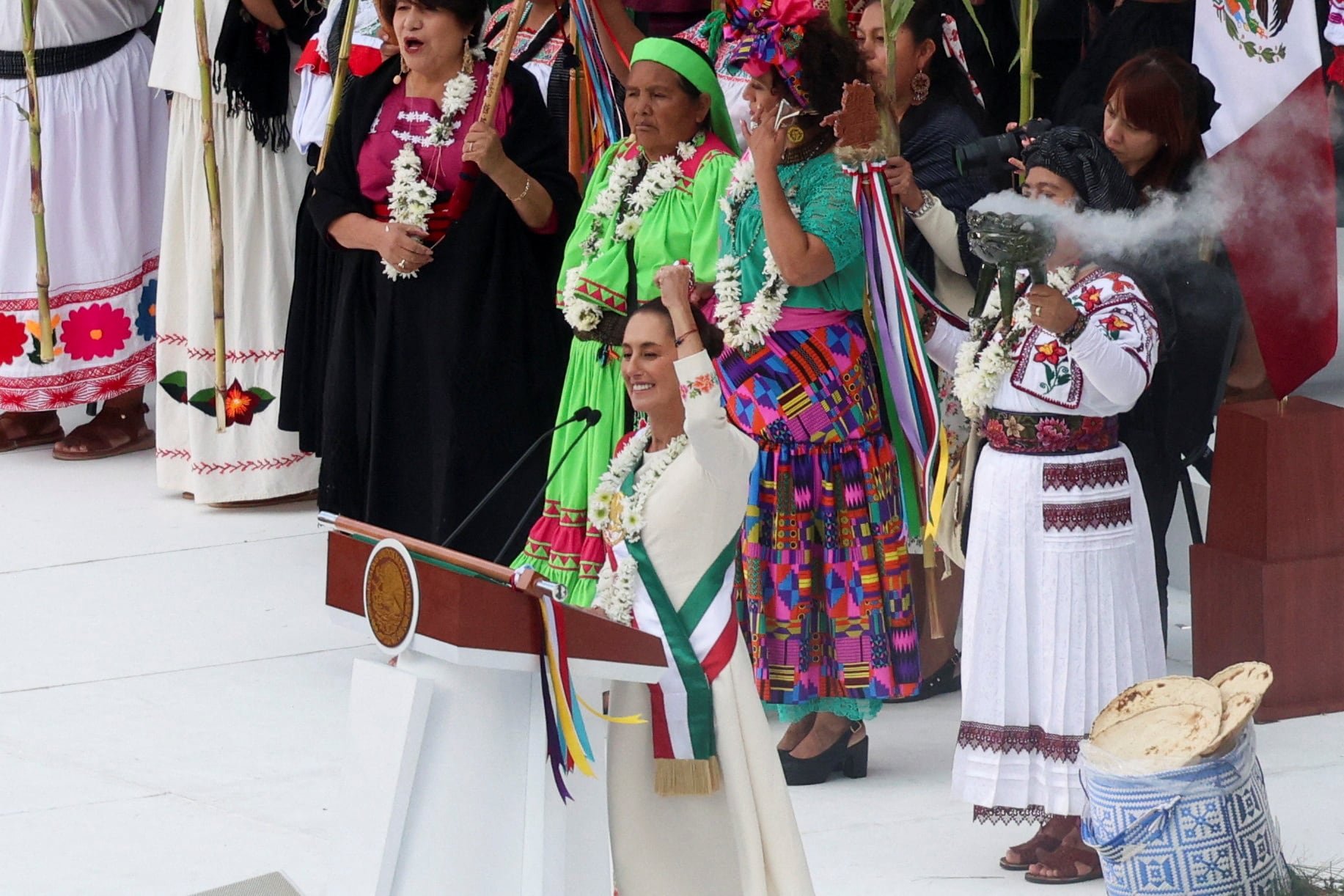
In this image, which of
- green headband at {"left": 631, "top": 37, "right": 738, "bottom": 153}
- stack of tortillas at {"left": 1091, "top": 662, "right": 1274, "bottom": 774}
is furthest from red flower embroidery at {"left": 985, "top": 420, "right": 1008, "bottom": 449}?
Answer: green headband at {"left": 631, "top": 37, "right": 738, "bottom": 153}

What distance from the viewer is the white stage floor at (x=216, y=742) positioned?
4.40 metres

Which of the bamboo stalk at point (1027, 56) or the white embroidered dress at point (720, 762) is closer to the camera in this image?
the white embroidered dress at point (720, 762)

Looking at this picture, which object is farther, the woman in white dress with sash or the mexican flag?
the mexican flag

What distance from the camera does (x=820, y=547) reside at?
4750 mm

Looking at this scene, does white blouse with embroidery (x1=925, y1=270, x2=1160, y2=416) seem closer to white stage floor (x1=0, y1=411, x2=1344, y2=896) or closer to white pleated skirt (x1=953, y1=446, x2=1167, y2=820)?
white pleated skirt (x1=953, y1=446, x2=1167, y2=820)

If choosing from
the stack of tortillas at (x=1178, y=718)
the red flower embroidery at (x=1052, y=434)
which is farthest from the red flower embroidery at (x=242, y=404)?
the stack of tortillas at (x=1178, y=718)

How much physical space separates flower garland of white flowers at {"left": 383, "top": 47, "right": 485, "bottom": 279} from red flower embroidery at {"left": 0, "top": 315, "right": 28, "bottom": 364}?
330 cm

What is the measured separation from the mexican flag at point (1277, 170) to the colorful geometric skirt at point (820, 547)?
1.17 metres

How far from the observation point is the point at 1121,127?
4.51m

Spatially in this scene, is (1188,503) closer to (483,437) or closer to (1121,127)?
(1121,127)

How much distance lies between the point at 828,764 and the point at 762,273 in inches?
49.1

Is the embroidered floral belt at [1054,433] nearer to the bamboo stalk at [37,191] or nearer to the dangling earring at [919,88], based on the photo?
the dangling earring at [919,88]

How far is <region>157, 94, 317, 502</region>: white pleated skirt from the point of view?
7.30 m

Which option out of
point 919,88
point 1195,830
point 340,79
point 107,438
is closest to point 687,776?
point 1195,830
